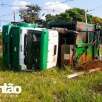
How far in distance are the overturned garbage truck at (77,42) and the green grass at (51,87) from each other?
874mm

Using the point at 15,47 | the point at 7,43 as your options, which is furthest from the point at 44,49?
the point at 7,43

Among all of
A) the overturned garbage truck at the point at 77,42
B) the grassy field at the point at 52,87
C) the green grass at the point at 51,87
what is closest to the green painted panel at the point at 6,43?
the grassy field at the point at 52,87

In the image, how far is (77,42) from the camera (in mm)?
13031

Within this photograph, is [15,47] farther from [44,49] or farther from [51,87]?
[51,87]

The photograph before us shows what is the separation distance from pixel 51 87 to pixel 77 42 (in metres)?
4.45

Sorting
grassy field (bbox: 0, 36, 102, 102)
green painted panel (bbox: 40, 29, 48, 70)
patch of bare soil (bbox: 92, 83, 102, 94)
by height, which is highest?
green painted panel (bbox: 40, 29, 48, 70)

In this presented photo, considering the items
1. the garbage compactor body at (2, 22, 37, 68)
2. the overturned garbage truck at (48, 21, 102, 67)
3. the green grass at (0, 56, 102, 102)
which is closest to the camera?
the green grass at (0, 56, 102, 102)

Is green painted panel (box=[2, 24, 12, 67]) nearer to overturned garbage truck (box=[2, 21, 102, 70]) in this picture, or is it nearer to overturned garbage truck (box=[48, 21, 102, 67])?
overturned garbage truck (box=[2, 21, 102, 70])

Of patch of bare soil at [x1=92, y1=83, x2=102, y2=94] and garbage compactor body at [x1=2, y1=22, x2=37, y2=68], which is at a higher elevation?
garbage compactor body at [x1=2, y1=22, x2=37, y2=68]

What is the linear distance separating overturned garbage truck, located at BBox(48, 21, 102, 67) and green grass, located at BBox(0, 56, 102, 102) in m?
0.87

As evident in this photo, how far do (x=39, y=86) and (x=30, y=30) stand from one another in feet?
9.49

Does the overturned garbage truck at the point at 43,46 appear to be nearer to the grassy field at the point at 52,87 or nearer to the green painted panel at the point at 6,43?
the green painted panel at the point at 6,43

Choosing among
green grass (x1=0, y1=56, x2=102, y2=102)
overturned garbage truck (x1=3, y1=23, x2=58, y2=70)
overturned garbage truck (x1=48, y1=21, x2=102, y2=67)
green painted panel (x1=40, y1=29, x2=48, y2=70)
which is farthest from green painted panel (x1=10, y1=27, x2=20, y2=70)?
overturned garbage truck (x1=48, y1=21, x2=102, y2=67)

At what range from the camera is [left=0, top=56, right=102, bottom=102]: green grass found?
25.0 feet
